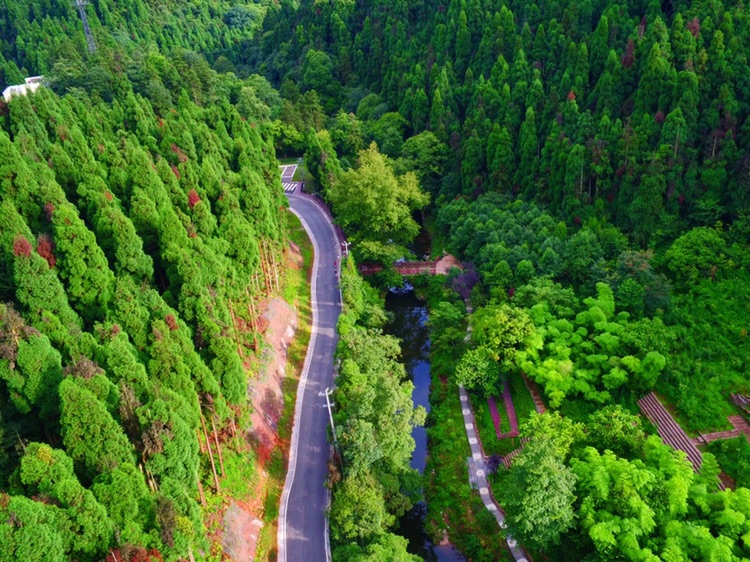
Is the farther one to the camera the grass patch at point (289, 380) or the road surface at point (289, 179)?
the road surface at point (289, 179)

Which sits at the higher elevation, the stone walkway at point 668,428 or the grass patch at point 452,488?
the stone walkway at point 668,428

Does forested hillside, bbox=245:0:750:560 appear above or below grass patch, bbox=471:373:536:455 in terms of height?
above

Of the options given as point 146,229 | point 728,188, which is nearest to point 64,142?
point 146,229

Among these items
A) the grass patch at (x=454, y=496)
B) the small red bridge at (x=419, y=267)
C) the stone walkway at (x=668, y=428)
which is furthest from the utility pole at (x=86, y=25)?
the stone walkway at (x=668, y=428)

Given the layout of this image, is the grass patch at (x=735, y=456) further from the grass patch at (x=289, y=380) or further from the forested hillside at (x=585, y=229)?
the grass patch at (x=289, y=380)

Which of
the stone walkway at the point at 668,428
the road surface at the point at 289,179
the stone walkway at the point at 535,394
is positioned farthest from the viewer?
the road surface at the point at 289,179

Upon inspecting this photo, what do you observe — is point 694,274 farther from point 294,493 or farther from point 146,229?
point 146,229

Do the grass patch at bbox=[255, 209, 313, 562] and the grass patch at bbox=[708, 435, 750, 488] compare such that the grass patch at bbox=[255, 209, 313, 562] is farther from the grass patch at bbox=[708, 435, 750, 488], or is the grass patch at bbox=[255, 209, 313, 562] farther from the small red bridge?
the grass patch at bbox=[708, 435, 750, 488]

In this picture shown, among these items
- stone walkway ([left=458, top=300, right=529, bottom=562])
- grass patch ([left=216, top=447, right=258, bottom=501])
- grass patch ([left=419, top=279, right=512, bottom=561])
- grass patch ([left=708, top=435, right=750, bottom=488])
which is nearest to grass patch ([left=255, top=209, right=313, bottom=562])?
grass patch ([left=216, top=447, right=258, bottom=501])
